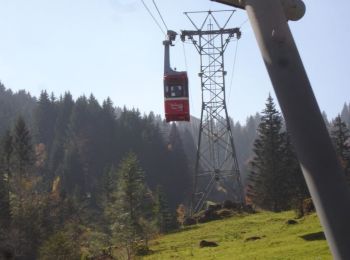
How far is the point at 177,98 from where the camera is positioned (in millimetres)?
20266

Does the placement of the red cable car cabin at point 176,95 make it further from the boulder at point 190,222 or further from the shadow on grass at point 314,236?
the boulder at point 190,222

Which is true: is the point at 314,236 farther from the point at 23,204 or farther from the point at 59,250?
the point at 23,204

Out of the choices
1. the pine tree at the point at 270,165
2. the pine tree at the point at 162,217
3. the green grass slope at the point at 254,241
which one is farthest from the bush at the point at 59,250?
the pine tree at the point at 270,165

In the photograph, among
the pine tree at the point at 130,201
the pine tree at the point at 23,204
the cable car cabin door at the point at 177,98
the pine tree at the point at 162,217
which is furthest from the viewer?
the pine tree at the point at 162,217

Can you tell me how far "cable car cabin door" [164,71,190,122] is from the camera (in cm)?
1852

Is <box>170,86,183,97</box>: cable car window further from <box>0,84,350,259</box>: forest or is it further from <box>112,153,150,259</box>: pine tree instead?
<box>112,153,150,259</box>: pine tree

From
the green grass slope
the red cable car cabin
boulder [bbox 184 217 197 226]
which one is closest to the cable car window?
the red cable car cabin

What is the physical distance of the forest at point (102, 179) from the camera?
5062 cm

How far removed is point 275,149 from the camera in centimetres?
6969

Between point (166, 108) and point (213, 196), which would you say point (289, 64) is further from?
point (213, 196)

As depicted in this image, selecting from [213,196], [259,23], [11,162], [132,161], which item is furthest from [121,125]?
[259,23]

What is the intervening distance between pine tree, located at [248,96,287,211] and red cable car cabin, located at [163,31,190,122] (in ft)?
153

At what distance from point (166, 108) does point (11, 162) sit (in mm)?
71726

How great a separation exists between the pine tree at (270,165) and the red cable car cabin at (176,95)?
4662 centimetres
